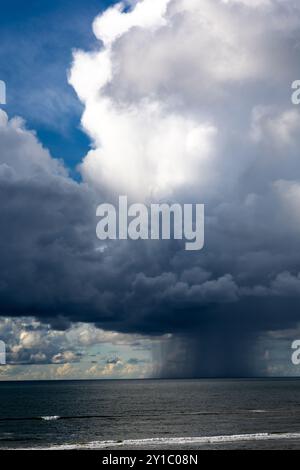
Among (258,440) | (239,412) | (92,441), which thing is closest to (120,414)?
(239,412)

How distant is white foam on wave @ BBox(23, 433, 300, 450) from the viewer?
78.7 meters

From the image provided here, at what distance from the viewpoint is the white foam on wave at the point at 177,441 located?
7869 centimetres

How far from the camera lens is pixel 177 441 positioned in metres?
82.3

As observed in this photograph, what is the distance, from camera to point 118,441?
84125mm

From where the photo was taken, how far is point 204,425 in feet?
352

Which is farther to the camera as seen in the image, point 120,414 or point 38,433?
point 120,414
